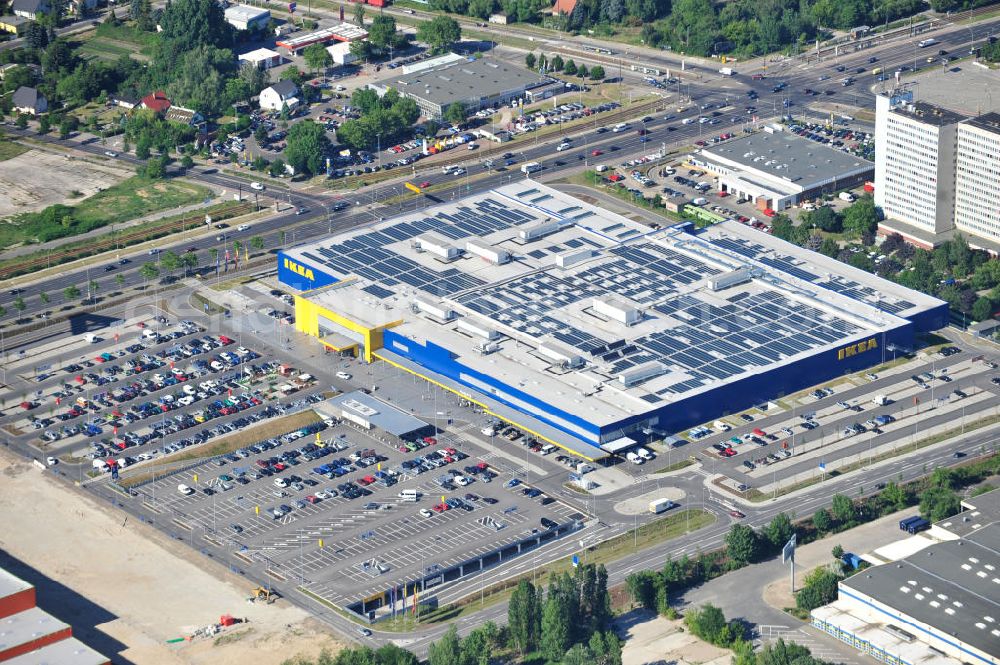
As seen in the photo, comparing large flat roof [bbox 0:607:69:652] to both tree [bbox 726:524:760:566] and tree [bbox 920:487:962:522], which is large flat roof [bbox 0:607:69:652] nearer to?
tree [bbox 726:524:760:566]

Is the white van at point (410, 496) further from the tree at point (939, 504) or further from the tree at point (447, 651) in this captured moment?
the tree at point (939, 504)

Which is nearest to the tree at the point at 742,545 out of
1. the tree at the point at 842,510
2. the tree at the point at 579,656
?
the tree at the point at 842,510

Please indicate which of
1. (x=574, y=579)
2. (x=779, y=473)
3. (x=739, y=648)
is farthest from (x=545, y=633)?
(x=779, y=473)

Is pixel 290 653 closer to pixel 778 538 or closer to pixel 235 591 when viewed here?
pixel 235 591

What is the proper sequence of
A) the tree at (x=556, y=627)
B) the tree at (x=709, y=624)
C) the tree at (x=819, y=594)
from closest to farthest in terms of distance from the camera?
the tree at (x=556, y=627) < the tree at (x=709, y=624) < the tree at (x=819, y=594)

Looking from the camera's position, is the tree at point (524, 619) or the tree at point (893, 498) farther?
the tree at point (893, 498)

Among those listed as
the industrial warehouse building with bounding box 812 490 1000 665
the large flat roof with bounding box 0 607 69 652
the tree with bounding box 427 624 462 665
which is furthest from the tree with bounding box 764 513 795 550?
the large flat roof with bounding box 0 607 69 652
